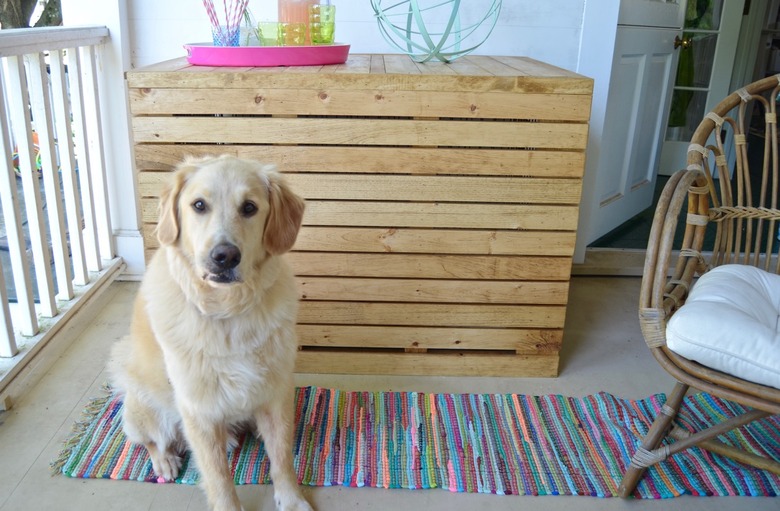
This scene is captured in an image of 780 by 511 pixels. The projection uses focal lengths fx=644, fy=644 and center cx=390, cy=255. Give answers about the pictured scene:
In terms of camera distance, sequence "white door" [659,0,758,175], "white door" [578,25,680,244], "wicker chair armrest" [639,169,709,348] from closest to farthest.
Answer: "wicker chair armrest" [639,169,709,348] → "white door" [578,25,680,244] → "white door" [659,0,758,175]

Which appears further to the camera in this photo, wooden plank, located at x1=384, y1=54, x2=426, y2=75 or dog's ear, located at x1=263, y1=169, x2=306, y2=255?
wooden plank, located at x1=384, y1=54, x2=426, y2=75

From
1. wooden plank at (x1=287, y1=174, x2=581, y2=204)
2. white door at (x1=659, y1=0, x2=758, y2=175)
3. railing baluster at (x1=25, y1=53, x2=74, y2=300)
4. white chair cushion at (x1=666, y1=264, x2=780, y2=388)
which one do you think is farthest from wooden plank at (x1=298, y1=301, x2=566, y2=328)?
white door at (x1=659, y1=0, x2=758, y2=175)

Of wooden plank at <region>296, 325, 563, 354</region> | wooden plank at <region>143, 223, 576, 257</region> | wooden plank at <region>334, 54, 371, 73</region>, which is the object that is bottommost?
wooden plank at <region>296, 325, 563, 354</region>

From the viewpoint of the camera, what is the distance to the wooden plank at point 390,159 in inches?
76.2

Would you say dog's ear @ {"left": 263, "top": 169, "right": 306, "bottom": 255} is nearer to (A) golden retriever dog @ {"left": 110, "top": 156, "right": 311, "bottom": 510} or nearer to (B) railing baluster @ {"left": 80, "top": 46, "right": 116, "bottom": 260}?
(A) golden retriever dog @ {"left": 110, "top": 156, "right": 311, "bottom": 510}

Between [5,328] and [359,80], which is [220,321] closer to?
[359,80]

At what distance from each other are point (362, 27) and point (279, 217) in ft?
4.69

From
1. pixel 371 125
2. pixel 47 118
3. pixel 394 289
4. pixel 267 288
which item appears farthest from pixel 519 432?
pixel 47 118

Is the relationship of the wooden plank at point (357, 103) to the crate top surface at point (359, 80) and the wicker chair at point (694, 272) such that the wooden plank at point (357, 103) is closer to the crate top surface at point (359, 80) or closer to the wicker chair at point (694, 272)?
the crate top surface at point (359, 80)

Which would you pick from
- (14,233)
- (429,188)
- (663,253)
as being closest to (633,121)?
(429,188)

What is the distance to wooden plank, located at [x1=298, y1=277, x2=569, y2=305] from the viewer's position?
210 cm

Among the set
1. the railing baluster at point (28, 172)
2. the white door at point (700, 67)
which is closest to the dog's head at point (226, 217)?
the railing baluster at point (28, 172)

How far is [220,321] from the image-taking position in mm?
1502

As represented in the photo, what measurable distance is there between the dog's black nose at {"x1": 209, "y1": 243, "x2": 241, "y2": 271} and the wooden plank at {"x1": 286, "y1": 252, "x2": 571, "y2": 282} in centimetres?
71
